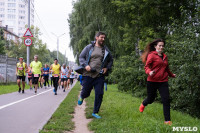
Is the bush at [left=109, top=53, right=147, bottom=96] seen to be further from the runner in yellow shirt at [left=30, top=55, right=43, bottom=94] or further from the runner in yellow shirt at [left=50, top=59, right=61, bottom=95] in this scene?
the runner in yellow shirt at [left=30, top=55, right=43, bottom=94]

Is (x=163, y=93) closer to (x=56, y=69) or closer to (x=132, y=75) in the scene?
(x=132, y=75)

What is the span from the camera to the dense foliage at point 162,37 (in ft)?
21.5

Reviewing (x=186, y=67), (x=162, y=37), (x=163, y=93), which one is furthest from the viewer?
(x=162, y=37)

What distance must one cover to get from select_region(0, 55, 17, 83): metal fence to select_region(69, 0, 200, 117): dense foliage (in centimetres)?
813

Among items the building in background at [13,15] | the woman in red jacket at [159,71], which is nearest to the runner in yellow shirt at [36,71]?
the woman in red jacket at [159,71]

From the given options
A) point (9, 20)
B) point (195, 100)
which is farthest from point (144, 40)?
point (9, 20)

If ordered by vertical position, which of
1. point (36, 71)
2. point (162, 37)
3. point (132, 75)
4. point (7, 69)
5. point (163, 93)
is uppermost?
point (162, 37)

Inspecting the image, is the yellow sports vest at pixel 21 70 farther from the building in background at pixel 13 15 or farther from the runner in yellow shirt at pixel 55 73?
the building in background at pixel 13 15

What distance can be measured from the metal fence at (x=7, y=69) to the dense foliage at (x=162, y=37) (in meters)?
8.13

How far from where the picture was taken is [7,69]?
19719mm

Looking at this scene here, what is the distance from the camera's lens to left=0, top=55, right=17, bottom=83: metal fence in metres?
18.7

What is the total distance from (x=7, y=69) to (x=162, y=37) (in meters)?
13.7

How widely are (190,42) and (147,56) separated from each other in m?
1.90

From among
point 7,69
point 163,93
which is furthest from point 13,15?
point 163,93
